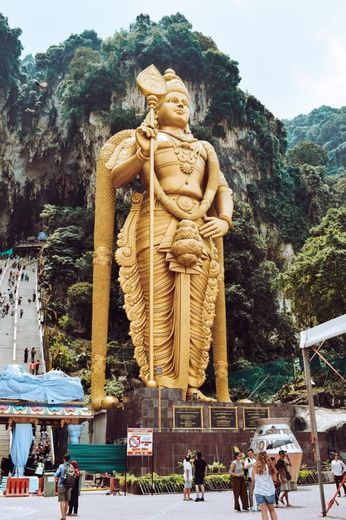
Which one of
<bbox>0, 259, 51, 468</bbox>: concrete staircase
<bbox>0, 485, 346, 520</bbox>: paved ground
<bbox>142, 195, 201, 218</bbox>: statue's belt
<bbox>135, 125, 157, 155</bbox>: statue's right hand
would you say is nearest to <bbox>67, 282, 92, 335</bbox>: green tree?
<bbox>0, 259, 51, 468</bbox>: concrete staircase

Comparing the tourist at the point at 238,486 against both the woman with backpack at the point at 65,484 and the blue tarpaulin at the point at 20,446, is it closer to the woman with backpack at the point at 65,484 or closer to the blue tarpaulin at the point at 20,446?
the woman with backpack at the point at 65,484

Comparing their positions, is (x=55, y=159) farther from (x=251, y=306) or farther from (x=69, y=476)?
(x=69, y=476)

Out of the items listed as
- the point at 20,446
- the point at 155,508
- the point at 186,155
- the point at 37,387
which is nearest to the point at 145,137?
the point at 186,155

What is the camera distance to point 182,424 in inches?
416

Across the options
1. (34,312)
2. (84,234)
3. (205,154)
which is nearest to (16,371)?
(205,154)

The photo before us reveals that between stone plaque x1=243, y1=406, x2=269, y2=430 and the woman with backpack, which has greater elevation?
stone plaque x1=243, y1=406, x2=269, y2=430

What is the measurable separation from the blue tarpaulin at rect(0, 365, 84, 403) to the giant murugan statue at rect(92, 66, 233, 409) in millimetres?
543

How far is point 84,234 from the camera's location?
28.8 m

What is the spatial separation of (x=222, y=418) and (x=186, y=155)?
594 centimetres

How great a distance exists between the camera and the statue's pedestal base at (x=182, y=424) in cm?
981

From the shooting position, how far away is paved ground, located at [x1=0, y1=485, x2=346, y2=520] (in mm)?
6340

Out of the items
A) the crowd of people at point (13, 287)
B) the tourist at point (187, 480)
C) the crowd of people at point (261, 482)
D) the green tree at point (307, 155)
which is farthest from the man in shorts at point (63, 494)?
the green tree at point (307, 155)

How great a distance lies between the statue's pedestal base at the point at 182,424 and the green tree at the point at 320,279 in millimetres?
7219

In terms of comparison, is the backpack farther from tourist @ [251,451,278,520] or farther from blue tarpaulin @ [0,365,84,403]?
blue tarpaulin @ [0,365,84,403]
